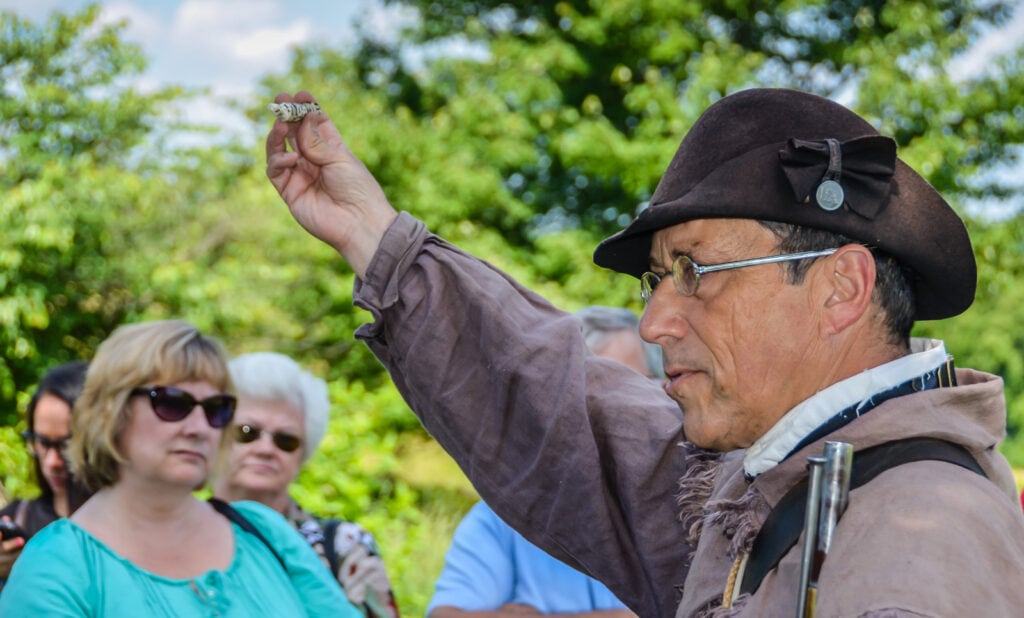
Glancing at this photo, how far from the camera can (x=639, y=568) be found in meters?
2.16

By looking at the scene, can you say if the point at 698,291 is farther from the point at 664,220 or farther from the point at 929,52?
the point at 929,52

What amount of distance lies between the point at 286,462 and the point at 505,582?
1.00m

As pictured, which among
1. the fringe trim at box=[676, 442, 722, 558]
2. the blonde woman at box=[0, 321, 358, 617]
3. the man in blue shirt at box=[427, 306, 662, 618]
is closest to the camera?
the fringe trim at box=[676, 442, 722, 558]

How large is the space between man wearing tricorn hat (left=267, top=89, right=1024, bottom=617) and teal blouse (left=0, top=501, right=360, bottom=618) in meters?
1.19

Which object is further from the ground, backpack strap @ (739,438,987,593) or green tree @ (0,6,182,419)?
green tree @ (0,6,182,419)

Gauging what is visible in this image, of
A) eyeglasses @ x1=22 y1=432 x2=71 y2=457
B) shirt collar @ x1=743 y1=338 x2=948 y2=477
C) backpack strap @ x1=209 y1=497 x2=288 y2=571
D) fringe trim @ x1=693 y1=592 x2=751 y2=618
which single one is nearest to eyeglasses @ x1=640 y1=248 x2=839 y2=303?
shirt collar @ x1=743 y1=338 x2=948 y2=477

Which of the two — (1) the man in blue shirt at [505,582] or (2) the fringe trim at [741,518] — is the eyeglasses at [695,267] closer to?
(2) the fringe trim at [741,518]

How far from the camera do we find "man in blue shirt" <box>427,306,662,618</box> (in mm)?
3646

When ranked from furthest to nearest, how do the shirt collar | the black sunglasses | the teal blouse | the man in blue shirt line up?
the man in blue shirt < the black sunglasses < the teal blouse < the shirt collar

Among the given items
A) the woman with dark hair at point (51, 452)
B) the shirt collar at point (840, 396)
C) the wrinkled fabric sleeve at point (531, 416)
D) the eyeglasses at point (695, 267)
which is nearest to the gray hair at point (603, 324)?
the woman with dark hair at point (51, 452)

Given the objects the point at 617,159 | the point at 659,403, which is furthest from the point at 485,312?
the point at 617,159

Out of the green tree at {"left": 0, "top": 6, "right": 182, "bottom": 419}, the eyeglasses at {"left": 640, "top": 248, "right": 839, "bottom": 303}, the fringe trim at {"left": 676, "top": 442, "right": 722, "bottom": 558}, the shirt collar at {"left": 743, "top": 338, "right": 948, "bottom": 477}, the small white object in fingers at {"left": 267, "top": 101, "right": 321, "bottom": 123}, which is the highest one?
the green tree at {"left": 0, "top": 6, "right": 182, "bottom": 419}

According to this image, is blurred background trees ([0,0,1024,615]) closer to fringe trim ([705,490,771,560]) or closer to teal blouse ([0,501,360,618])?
teal blouse ([0,501,360,618])

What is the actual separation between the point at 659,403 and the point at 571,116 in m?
12.1
